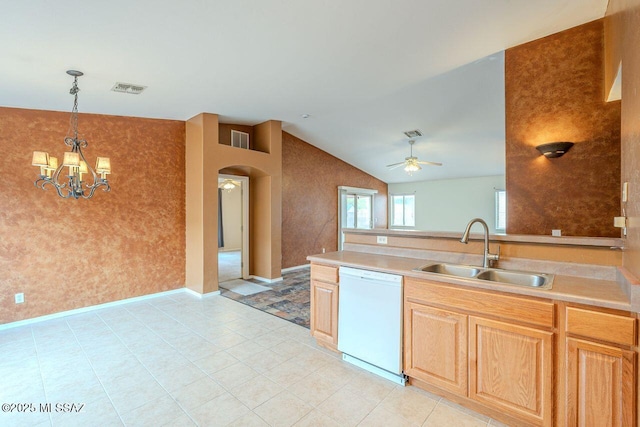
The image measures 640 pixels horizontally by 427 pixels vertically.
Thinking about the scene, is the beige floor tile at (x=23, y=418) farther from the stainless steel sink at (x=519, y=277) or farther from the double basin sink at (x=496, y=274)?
the stainless steel sink at (x=519, y=277)

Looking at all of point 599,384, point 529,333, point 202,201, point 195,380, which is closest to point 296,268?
point 202,201

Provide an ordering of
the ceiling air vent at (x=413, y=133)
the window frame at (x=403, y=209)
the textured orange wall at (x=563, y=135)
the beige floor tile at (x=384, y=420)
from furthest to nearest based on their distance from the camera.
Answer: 1. the window frame at (x=403, y=209)
2. the ceiling air vent at (x=413, y=133)
3. the textured orange wall at (x=563, y=135)
4. the beige floor tile at (x=384, y=420)

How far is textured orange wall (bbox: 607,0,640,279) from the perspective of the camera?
1522mm

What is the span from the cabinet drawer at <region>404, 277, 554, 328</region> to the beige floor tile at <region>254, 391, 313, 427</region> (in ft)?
3.61

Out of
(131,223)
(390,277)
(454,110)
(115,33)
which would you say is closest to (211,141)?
(131,223)

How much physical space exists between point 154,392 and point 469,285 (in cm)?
245

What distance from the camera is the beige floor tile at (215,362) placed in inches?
103

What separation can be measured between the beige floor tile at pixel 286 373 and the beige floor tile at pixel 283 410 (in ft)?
0.59

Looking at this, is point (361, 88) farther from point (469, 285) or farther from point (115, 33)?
point (469, 285)

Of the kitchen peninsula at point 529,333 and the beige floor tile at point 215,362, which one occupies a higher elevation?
the kitchen peninsula at point 529,333

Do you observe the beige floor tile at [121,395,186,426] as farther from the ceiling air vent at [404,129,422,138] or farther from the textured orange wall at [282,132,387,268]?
the ceiling air vent at [404,129,422,138]

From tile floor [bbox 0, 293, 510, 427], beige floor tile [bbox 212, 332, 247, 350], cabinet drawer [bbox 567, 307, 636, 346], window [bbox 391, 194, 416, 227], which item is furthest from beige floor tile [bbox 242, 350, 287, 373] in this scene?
window [bbox 391, 194, 416, 227]

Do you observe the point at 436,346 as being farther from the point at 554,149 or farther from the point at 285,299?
the point at 285,299

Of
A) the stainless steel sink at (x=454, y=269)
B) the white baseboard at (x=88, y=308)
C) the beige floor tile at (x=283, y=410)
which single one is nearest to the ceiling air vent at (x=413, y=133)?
the stainless steel sink at (x=454, y=269)
